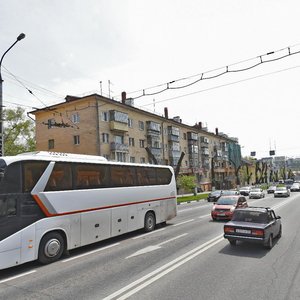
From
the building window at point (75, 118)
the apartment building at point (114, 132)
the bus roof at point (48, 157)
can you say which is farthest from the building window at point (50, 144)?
the bus roof at point (48, 157)

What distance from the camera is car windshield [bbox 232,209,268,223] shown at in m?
10.2

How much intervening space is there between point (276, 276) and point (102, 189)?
22.0ft

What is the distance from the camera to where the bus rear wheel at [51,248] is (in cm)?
869

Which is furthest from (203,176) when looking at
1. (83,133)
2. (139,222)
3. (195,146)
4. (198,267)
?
(198,267)

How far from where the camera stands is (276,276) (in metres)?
7.02

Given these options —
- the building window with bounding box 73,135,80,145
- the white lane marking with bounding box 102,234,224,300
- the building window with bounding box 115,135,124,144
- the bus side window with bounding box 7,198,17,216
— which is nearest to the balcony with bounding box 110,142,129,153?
the building window with bounding box 115,135,124,144

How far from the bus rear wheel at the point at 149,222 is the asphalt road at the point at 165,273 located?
2.44 m

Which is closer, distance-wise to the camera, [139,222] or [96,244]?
[96,244]

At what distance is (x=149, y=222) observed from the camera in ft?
46.1

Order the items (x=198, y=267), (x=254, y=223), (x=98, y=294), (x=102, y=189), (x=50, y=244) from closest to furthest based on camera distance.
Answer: (x=98, y=294) < (x=198, y=267) < (x=50, y=244) < (x=254, y=223) < (x=102, y=189)

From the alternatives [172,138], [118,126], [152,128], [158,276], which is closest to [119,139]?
[118,126]

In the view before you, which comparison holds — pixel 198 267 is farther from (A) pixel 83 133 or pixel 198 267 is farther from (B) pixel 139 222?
(A) pixel 83 133

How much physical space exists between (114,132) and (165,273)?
3257 centimetres

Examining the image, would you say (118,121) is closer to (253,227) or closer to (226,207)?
(226,207)
